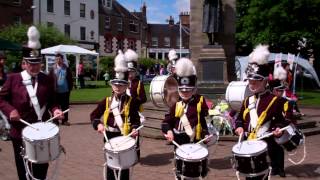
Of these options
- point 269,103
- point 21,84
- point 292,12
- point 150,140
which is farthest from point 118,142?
point 292,12

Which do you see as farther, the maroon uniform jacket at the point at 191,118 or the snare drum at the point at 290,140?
the snare drum at the point at 290,140

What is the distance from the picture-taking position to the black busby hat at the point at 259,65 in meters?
6.57

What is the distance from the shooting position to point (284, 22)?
34.7m

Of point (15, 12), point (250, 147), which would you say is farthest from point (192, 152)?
point (15, 12)

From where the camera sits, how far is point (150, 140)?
13.0 m

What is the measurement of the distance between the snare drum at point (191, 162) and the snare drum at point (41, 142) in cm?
144

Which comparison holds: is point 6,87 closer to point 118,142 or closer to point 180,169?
point 118,142

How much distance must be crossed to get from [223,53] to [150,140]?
581 centimetres

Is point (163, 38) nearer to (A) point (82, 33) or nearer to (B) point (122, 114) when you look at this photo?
(A) point (82, 33)

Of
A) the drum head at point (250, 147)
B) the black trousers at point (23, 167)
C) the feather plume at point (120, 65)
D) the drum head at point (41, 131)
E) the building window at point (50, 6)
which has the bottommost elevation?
the black trousers at point (23, 167)

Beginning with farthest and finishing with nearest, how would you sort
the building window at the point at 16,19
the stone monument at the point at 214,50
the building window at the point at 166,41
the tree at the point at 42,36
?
the building window at the point at 166,41
the building window at the point at 16,19
the tree at the point at 42,36
the stone monument at the point at 214,50

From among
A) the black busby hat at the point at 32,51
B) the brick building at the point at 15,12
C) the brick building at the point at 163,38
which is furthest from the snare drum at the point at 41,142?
the brick building at the point at 163,38

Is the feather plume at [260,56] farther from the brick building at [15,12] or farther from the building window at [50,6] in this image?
the building window at [50,6]

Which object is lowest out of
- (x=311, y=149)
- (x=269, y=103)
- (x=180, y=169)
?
(x=311, y=149)
